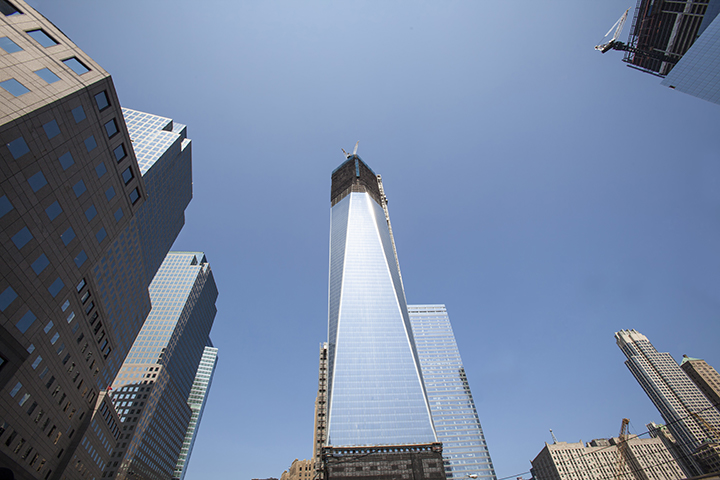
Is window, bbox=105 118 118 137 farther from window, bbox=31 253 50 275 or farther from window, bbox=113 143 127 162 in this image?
window, bbox=31 253 50 275

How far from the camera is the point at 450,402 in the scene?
16250 cm

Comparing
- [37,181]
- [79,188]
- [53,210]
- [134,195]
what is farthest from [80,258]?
[134,195]

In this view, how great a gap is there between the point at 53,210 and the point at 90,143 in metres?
8.41

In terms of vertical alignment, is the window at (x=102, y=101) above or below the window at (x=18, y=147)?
above

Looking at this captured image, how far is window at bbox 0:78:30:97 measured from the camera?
2742 centimetres

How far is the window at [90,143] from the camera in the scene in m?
36.0

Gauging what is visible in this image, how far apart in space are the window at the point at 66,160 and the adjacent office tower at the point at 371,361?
8902 cm

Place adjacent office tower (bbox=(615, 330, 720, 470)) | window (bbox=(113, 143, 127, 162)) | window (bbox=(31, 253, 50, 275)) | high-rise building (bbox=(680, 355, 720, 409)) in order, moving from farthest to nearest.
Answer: high-rise building (bbox=(680, 355, 720, 409)), adjacent office tower (bbox=(615, 330, 720, 470)), window (bbox=(113, 143, 127, 162)), window (bbox=(31, 253, 50, 275))

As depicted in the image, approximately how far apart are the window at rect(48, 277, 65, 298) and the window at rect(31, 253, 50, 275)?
296cm

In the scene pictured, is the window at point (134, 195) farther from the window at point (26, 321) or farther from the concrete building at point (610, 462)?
the concrete building at point (610, 462)

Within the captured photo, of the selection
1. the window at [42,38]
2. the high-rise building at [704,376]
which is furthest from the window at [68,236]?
the high-rise building at [704,376]

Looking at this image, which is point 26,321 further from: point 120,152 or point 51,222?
point 120,152

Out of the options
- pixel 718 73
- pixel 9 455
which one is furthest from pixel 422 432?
pixel 718 73

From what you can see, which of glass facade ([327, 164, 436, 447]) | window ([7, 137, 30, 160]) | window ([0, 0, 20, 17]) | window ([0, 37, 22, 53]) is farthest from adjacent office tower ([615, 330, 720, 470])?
window ([0, 0, 20, 17])
